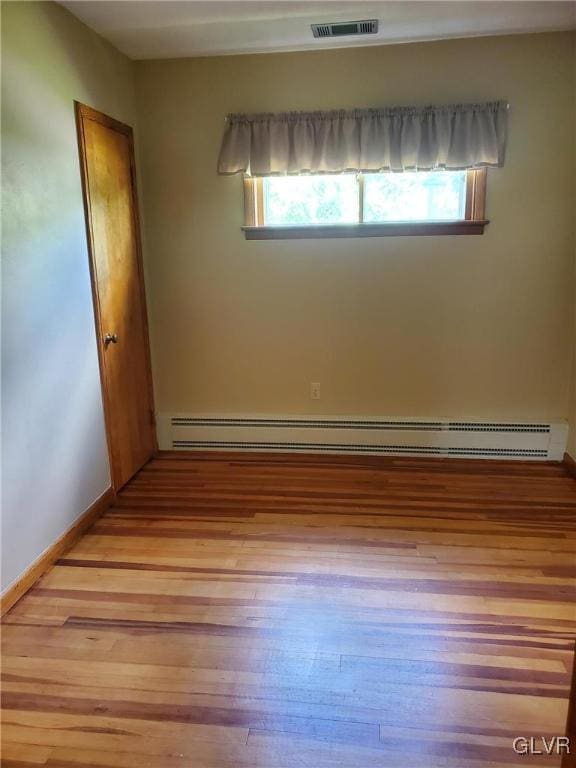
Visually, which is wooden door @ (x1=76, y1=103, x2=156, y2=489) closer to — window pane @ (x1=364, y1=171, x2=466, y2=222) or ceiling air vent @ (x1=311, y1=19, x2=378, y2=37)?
ceiling air vent @ (x1=311, y1=19, x2=378, y2=37)

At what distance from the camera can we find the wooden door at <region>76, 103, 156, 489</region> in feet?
9.11

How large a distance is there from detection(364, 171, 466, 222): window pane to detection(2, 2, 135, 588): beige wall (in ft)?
5.55

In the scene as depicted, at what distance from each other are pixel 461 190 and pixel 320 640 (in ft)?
8.86

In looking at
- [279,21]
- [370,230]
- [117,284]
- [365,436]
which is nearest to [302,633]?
[365,436]

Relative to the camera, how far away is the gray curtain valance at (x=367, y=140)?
3035 mm

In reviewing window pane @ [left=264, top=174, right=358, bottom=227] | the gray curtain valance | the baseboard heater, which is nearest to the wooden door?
the baseboard heater

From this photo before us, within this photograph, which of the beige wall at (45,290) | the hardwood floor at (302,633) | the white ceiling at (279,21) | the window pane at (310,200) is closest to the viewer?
the hardwood floor at (302,633)

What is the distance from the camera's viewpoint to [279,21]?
2713 mm

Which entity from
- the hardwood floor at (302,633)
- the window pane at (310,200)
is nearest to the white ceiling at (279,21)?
the window pane at (310,200)

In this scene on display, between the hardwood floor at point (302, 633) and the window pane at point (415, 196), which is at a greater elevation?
the window pane at point (415, 196)

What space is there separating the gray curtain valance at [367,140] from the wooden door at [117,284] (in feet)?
2.15

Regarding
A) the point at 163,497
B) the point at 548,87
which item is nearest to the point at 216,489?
the point at 163,497

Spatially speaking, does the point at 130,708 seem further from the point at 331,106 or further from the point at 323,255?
the point at 331,106

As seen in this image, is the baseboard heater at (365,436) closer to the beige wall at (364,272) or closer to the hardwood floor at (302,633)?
the beige wall at (364,272)
